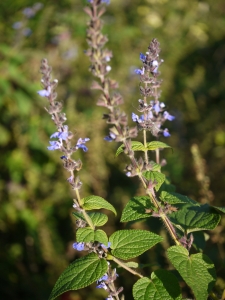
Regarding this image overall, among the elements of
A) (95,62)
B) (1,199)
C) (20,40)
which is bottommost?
(95,62)

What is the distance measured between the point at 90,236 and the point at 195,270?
423 mm

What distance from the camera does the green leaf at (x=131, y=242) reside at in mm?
1479

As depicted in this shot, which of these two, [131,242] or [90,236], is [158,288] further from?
[90,236]

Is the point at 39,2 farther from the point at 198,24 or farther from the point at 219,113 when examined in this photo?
the point at 198,24

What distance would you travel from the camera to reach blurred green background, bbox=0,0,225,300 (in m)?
3.60

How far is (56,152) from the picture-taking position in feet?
14.3

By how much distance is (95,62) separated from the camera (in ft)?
4.70

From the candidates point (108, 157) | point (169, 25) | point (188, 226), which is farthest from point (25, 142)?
point (169, 25)

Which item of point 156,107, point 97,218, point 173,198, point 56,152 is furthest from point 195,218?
point 56,152

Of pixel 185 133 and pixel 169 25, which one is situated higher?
pixel 169 25

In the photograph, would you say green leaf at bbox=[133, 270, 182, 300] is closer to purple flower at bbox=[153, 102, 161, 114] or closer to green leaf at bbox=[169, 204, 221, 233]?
green leaf at bbox=[169, 204, 221, 233]

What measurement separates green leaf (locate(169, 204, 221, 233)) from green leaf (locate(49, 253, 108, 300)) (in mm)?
387

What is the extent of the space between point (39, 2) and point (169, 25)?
353cm

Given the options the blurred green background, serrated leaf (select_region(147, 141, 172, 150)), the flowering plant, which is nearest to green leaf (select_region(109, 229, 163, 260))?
the flowering plant
